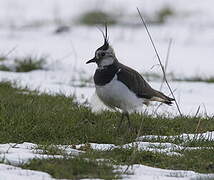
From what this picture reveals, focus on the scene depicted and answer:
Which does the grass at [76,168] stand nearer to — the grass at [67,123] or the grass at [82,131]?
the grass at [82,131]

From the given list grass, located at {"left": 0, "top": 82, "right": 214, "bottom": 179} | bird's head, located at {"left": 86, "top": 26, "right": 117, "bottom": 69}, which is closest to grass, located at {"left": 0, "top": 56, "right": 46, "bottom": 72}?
grass, located at {"left": 0, "top": 82, "right": 214, "bottom": 179}

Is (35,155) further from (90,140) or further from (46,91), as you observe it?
(46,91)

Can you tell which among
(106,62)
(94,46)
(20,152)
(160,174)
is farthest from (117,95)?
(94,46)

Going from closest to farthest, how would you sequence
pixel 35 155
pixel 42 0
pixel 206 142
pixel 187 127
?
1. pixel 35 155
2. pixel 206 142
3. pixel 187 127
4. pixel 42 0

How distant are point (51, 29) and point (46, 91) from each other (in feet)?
25.2

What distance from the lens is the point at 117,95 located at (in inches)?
254

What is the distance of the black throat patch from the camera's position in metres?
6.51

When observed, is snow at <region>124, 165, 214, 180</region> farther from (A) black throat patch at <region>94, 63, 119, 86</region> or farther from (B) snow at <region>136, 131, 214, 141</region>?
(A) black throat patch at <region>94, 63, 119, 86</region>

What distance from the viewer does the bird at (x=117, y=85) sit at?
6.47 metres

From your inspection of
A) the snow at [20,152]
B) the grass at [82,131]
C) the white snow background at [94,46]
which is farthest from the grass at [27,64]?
the snow at [20,152]

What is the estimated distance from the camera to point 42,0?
19.2 m

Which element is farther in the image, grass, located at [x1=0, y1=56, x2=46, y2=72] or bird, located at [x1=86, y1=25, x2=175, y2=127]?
grass, located at [x1=0, y1=56, x2=46, y2=72]

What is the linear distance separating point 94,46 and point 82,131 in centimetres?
803

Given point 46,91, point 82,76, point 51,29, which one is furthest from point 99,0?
point 46,91
